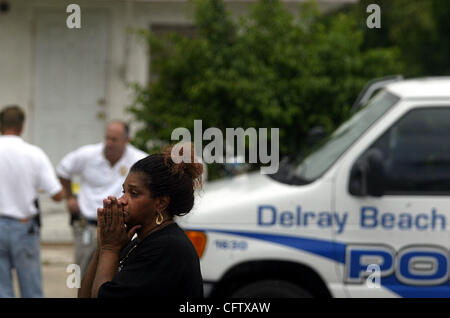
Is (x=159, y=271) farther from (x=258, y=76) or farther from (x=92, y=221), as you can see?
(x=258, y=76)

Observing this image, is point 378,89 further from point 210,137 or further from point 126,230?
point 126,230

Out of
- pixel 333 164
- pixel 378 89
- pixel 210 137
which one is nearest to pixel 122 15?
pixel 210 137

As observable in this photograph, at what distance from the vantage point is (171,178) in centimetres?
288

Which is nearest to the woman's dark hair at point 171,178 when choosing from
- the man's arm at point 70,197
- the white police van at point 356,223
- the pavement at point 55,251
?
the white police van at point 356,223

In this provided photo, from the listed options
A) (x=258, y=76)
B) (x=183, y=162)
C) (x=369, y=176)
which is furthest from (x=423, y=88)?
(x=258, y=76)

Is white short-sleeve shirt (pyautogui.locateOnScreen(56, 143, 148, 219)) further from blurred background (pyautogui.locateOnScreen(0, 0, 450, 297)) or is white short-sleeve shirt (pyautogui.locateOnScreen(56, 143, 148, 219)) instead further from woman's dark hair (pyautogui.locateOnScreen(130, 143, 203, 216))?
woman's dark hair (pyautogui.locateOnScreen(130, 143, 203, 216))

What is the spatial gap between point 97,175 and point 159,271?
12.8 feet

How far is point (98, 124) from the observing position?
438 inches

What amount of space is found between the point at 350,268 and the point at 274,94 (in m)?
4.14

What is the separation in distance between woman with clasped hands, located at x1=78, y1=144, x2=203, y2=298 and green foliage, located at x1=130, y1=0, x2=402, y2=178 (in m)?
5.84

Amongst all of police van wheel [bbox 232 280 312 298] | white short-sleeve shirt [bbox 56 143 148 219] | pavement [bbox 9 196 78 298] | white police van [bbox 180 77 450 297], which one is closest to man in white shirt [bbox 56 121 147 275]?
white short-sleeve shirt [bbox 56 143 148 219]

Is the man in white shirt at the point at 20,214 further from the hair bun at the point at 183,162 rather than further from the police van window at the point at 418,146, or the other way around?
the hair bun at the point at 183,162

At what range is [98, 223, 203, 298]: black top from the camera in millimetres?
2705
